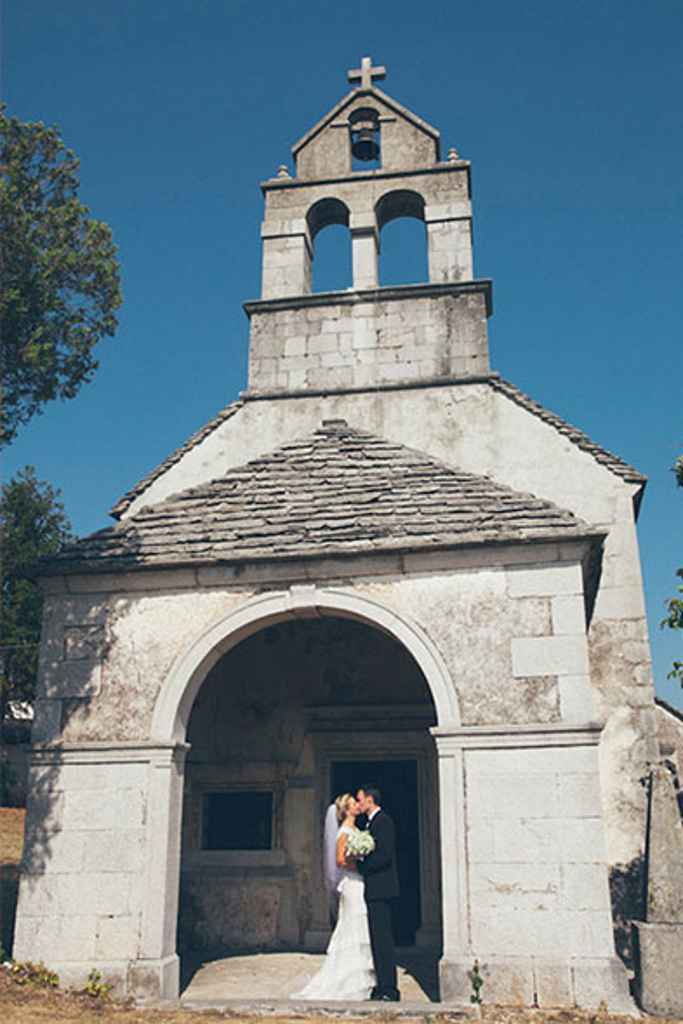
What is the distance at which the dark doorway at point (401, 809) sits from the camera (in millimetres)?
10414

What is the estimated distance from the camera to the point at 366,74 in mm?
15102

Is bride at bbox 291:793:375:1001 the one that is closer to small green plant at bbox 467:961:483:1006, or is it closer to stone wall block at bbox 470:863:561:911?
small green plant at bbox 467:961:483:1006

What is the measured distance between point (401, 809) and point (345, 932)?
2.98 metres

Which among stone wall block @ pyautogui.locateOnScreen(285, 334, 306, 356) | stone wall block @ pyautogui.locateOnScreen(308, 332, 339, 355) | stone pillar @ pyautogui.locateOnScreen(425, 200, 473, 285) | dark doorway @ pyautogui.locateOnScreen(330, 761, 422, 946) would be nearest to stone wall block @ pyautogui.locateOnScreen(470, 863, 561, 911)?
dark doorway @ pyautogui.locateOnScreen(330, 761, 422, 946)

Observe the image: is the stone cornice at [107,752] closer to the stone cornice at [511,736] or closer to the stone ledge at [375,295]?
the stone cornice at [511,736]

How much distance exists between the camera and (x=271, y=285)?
14188mm

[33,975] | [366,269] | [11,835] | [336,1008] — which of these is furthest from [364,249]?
[11,835]

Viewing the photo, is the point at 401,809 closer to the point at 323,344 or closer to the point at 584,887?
the point at 584,887

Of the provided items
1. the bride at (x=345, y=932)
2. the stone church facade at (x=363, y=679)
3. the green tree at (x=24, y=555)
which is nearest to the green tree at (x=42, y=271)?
the stone church facade at (x=363, y=679)

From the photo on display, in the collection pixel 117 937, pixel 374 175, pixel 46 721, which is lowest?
pixel 117 937

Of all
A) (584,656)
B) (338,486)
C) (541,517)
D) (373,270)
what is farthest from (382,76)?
(584,656)

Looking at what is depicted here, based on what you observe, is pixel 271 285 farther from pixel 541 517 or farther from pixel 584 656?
pixel 584 656

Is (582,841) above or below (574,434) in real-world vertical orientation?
below

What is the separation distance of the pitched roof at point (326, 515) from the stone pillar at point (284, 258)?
193 inches
